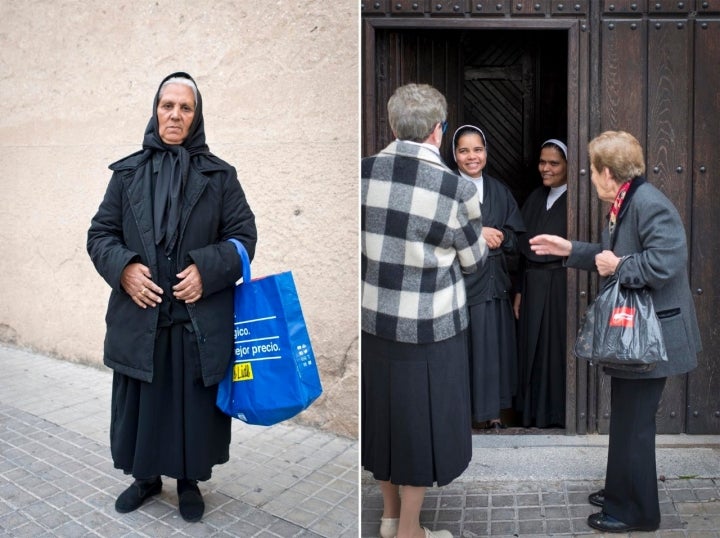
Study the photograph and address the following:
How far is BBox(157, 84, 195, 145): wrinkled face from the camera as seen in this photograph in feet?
11.1

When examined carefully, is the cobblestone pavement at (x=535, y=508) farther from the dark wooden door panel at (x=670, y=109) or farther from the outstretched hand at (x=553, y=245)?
the dark wooden door panel at (x=670, y=109)

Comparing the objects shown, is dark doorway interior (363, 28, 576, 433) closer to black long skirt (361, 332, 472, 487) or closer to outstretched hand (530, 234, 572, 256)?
outstretched hand (530, 234, 572, 256)

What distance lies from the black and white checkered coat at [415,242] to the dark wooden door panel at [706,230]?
65.7 inches

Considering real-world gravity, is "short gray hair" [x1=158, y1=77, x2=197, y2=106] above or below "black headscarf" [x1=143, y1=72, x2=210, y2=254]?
above

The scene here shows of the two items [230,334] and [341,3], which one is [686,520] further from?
[341,3]

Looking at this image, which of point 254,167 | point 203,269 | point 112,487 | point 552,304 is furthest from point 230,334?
point 552,304

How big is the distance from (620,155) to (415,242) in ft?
3.37

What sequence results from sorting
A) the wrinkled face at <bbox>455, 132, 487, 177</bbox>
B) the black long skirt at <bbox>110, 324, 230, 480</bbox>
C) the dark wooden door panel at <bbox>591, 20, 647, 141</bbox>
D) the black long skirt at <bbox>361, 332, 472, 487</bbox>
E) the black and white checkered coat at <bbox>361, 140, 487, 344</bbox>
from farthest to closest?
the wrinkled face at <bbox>455, 132, 487, 177</bbox> < the dark wooden door panel at <bbox>591, 20, 647, 141</bbox> < the black long skirt at <bbox>110, 324, 230, 480</bbox> < the black long skirt at <bbox>361, 332, 472, 487</bbox> < the black and white checkered coat at <bbox>361, 140, 487, 344</bbox>

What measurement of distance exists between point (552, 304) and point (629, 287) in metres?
1.30

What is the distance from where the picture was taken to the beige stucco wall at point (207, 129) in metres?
4.25

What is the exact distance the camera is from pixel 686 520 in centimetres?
325

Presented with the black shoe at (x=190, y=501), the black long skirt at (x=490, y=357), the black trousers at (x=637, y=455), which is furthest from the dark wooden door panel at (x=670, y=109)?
the black shoe at (x=190, y=501)

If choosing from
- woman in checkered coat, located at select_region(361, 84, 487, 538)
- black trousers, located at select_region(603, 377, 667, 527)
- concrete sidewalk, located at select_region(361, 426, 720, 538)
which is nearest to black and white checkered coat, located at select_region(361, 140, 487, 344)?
woman in checkered coat, located at select_region(361, 84, 487, 538)

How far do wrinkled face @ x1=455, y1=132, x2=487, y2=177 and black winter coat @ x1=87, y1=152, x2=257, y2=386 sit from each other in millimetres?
1328
